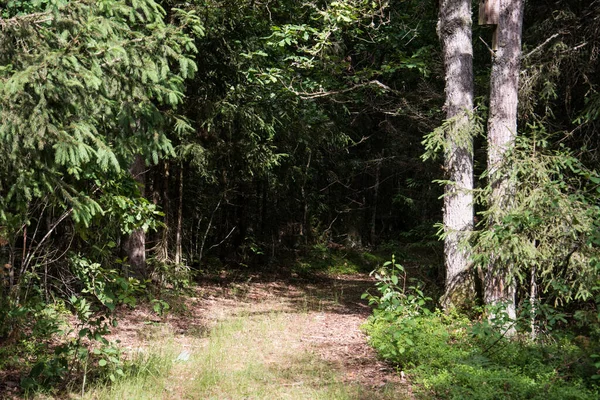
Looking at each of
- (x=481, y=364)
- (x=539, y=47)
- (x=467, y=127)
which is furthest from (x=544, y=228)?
(x=539, y=47)

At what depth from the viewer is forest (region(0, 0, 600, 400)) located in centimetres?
479

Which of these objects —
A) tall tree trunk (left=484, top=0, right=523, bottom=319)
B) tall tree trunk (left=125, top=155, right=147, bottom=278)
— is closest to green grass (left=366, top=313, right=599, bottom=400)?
tall tree trunk (left=484, top=0, right=523, bottom=319)

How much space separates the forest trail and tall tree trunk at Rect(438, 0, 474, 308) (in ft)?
6.17

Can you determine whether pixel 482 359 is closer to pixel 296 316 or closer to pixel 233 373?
pixel 233 373

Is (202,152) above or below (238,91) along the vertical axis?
below

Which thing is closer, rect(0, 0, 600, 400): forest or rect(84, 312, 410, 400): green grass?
rect(0, 0, 600, 400): forest

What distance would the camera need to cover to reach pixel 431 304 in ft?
30.4

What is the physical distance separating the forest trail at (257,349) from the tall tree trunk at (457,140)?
188cm

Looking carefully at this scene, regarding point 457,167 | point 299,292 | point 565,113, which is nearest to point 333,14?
point 457,167

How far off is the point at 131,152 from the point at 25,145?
3.80 feet

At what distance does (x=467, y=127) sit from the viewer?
8.22 m

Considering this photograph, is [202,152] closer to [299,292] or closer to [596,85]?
[299,292]

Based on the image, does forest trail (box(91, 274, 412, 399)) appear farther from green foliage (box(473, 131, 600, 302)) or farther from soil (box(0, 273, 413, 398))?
green foliage (box(473, 131, 600, 302))

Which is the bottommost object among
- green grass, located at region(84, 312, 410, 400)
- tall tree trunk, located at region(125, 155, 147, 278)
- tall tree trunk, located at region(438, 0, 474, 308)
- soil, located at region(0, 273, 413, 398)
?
green grass, located at region(84, 312, 410, 400)
